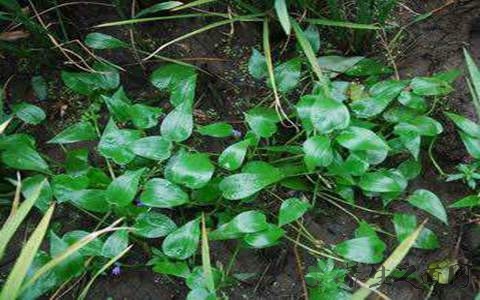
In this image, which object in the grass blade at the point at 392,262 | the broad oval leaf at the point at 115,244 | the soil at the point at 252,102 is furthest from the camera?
the soil at the point at 252,102

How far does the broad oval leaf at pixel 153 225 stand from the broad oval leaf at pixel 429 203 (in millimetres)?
583

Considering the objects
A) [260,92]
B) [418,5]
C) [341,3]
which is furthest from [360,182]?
[418,5]

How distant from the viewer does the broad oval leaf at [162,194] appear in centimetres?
135

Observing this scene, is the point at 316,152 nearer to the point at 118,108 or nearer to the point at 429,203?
the point at 429,203

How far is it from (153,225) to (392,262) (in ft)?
1.83

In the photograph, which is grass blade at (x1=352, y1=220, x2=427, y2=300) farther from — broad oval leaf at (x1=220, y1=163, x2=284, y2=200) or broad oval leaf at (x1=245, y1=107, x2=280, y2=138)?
broad oval leaf at (x1=245, y1=107, x2=280, y2=138)

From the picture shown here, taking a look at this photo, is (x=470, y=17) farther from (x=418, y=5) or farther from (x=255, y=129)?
(x=255, y=129)

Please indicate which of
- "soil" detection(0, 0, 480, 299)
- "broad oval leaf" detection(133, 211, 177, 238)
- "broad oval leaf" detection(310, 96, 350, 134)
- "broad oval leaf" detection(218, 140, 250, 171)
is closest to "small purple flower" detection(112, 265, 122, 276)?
"soil" detection(0, 0, 480, 299)

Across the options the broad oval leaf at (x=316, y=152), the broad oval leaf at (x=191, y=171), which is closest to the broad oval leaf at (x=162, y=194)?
the broad oval leaf at (x=191, y=171)

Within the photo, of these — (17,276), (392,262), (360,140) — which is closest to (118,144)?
(17,276)

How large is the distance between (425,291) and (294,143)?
1.59ft

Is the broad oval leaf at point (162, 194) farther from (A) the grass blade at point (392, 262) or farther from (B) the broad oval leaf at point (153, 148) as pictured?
(A) the grass blade at point (392, 262)

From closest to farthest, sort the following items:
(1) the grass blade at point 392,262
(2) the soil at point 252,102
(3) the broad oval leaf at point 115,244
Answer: (1) the grass blade at point 392,262, (3) the broad oval leaf at point 115,244, (2) the soil at point 252,102

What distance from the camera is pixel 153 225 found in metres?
1.36
